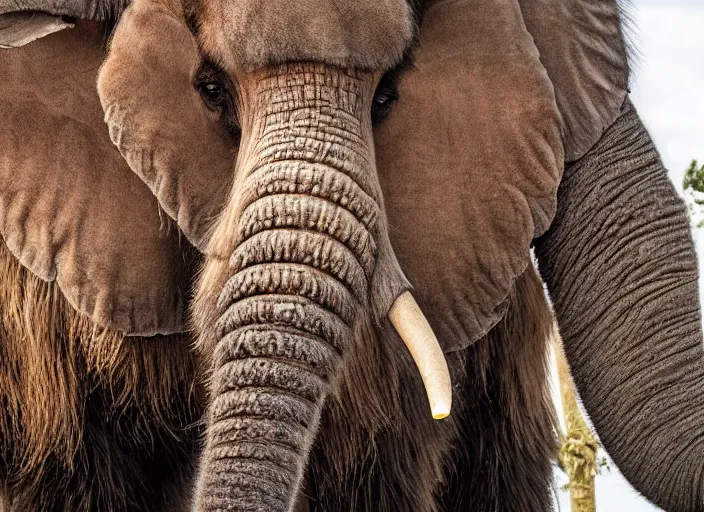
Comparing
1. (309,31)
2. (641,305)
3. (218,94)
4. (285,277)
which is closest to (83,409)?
(218,94)

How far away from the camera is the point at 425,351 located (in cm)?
420

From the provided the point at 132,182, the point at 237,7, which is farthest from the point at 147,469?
the point at 237,7

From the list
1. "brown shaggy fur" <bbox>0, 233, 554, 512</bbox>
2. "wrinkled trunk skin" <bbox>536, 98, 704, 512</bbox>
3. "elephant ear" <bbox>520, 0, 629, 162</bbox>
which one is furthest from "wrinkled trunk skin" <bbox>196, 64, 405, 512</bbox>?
"wrinkled trunk skin" <bbox>536, 98, 704, 512</bbox>

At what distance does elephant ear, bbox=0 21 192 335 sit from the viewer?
15.7 feet

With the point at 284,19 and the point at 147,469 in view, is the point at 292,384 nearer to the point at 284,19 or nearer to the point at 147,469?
the point at 284,19

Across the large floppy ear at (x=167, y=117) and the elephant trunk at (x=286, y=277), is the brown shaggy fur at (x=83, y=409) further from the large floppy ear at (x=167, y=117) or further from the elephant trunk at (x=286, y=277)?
the elephant trunk at (x=286, y=277)

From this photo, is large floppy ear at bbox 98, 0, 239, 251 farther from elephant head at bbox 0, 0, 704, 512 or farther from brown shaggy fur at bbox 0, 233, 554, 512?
brown shaggy fur at bbox 0, 233, 554, 512

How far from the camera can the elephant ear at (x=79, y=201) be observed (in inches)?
189

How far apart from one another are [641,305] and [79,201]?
1766 millimetres

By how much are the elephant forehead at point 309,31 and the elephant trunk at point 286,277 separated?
0.17 ft

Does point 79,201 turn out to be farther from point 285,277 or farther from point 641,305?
point 641,305

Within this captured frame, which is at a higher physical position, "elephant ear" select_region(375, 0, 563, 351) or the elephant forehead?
the elephant forehead

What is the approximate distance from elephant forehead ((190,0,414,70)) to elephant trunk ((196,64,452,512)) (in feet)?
0.17

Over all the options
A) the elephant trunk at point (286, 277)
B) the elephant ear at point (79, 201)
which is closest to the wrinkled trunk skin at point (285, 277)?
the elephant trunk at point (286, 277)
